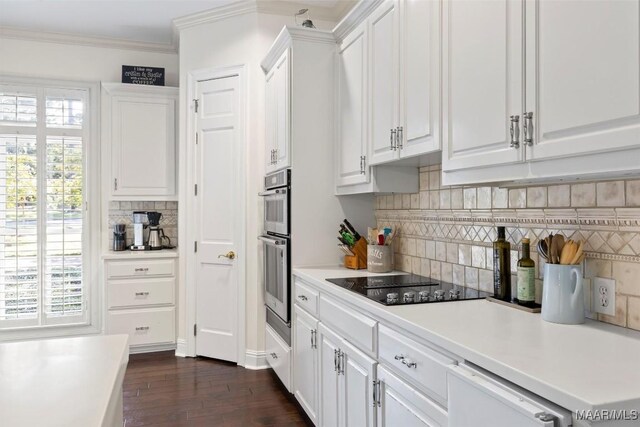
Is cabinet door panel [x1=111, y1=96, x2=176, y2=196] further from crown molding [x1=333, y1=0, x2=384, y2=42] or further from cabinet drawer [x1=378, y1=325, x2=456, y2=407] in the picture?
cabinet drawer [x1=378, y1=325, x2=456, y2=407]

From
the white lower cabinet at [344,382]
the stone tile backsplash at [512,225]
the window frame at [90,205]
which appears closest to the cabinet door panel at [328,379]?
the white lower cabinet at [344,382]

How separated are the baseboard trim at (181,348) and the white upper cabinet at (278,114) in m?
1.71

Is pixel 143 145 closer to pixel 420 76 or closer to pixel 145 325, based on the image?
pixel 145 325

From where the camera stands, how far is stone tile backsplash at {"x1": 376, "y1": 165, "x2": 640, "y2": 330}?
1.40 metres

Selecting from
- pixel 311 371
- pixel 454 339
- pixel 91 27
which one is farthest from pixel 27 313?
pixel 454 339

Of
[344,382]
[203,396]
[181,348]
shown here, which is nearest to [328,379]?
[344,382]

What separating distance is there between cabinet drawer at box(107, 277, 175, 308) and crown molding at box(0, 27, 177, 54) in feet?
7.48

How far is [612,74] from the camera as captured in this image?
113cm

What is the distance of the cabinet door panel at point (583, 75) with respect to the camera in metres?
1.09

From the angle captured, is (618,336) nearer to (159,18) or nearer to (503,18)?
(503,18)

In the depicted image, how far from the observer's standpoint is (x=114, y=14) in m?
3.83

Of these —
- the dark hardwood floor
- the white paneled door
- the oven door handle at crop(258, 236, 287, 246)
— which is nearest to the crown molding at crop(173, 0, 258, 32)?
the white paneled door

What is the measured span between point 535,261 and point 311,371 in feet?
4.37

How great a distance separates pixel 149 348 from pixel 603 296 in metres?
3.68
